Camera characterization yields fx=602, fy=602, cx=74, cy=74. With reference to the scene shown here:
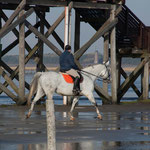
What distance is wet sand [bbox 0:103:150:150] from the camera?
12.6 m

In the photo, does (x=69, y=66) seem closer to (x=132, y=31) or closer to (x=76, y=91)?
(x=76, y=91)

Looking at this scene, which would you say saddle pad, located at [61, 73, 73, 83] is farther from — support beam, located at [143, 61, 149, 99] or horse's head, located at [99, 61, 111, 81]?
support beam, located at [143, 61, 149, 99]

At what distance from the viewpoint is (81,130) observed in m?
15.5

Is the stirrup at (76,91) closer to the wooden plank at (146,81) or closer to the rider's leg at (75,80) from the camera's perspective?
the rider's leg at (75,80)

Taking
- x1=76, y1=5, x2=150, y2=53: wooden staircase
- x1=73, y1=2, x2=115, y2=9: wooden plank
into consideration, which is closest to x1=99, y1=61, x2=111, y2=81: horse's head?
x1=73, y1=2, x2=115, y2=9: wooden plank


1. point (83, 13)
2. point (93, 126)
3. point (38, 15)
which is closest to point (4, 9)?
point (38, 15)

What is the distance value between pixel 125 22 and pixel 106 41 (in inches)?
→ 128

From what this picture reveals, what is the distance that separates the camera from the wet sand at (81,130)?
41.4ft

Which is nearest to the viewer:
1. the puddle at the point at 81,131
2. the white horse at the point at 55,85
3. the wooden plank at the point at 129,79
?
the puddle at the point at 81,131

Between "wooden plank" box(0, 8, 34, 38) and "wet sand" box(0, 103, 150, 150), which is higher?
"wooden plank" box(0, 8, 34, 38)

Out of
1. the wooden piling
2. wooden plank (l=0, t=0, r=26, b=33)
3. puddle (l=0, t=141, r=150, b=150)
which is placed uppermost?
wooden plank (l=0, t=0, r=26, b=33)

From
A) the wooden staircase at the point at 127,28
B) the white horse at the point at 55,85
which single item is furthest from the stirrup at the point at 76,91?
the wooden staircase at the point at 127,28

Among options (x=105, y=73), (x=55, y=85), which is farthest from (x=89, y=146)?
(x=105, y=73)

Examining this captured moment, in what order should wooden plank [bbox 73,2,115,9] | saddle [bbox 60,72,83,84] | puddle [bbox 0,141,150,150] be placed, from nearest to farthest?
puddle [bbox 0,141,150,150] < saddle [bbox 60,72,83,84] < wooden plank [bbox 73,2,115,9]
